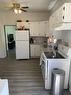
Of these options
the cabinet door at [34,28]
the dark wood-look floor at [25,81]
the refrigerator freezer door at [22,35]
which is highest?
the cabinet door at [34,28]

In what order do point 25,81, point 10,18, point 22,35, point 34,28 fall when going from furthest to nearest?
1. point 10,18
2. point 34,28
3. point 22,35
4. point 25,81

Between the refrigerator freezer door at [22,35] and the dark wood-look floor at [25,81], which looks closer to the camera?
the dark wood-look floor at [25,81]

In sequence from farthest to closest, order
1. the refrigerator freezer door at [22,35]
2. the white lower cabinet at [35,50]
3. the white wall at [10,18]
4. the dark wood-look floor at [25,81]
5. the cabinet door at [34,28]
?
the white wall at [10,18] → the white lower cabinet at [35,50] → the cabinet door at [34,28] → the refrigerator freezer door at [22,35] → the dark wood-look floor at [25,81]

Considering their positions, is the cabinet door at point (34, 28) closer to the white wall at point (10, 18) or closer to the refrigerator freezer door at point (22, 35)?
the refrigerator freezer door at point (22, 35)

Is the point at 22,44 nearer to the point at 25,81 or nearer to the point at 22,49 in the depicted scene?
the point at 22,49

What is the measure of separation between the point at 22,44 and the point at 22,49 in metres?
0.28

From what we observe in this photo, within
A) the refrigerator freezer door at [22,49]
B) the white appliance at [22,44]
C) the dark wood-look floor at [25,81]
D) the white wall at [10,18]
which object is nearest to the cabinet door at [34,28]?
the white appliance at [22,44]

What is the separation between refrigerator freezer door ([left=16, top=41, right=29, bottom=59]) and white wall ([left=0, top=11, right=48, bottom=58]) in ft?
3.67

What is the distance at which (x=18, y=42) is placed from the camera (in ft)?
21.0

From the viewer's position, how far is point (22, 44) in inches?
254

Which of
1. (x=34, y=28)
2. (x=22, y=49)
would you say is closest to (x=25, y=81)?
(x=22, y=49)

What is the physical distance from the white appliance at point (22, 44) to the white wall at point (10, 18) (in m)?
1.11

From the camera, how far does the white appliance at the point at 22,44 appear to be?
20.9 feet

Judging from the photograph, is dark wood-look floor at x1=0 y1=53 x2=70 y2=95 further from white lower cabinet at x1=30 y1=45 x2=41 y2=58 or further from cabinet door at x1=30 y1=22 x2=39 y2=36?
cabinet door at x1=30 y1=22 x2=39 y2=36
